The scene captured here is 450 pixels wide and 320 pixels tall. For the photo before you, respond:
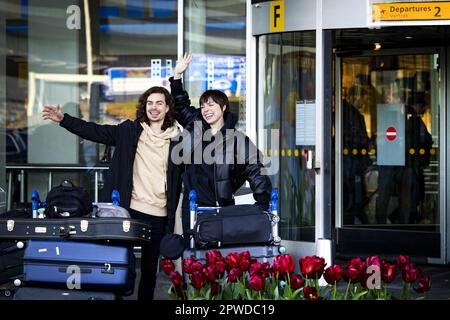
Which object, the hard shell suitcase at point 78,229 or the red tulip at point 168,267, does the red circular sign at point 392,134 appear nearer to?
the hard shell suitcase at point 78,229

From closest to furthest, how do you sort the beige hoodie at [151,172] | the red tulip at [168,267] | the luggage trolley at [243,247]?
1. the red tulip at [168,267]
2. the luggage trolley at [243,247]
3. the beige hoodie at [151,172]

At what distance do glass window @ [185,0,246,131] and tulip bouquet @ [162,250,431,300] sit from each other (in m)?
6.34

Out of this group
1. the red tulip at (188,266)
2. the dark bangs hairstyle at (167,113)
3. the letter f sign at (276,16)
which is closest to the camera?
the red tulip at (188,266)

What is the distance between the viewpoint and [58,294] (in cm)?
627

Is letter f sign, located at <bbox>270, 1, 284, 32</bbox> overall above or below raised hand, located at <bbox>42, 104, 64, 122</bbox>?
above

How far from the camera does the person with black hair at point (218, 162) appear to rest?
6.92 meters

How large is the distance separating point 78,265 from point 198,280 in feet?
6.18

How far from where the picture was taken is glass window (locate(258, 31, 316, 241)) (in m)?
9.80

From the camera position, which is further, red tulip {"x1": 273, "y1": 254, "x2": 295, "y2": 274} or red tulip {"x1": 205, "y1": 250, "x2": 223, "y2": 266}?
red tulip {"x1": 205, "y1": 250, "x2": 223, "y2": 266}

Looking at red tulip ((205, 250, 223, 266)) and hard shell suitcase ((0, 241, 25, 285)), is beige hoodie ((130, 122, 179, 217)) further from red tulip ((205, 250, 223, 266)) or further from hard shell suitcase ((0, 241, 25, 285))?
red tulip ((205, 250, 223, 266))

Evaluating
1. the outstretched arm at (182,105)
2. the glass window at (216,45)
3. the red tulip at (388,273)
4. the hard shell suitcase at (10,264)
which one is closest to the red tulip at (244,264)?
the red tulip at (388,273)

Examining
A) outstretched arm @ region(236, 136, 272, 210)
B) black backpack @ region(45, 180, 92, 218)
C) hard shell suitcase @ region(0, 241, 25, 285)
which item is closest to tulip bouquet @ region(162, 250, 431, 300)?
black backpack @ region(45, 180, 92, 218)

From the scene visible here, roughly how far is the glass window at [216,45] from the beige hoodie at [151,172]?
3.83 m

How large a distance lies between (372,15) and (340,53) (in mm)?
2907
